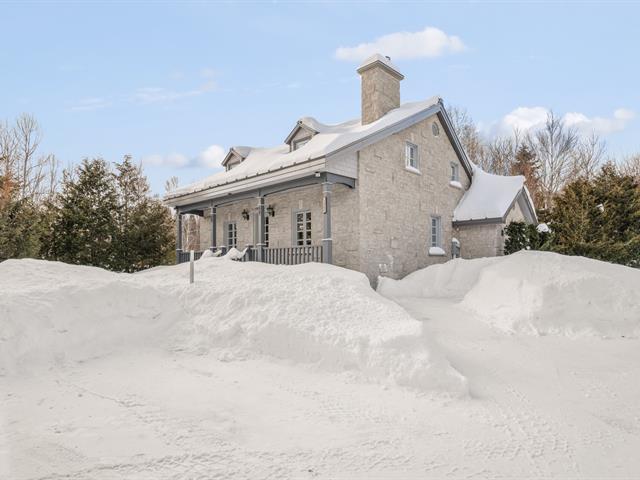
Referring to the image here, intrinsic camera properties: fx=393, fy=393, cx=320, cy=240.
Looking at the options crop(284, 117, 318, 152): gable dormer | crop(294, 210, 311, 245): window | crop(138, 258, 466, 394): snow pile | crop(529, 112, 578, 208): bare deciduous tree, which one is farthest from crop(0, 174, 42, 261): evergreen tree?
crop(529, 112, 578, 208): bare deciduous tree

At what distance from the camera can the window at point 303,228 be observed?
1316 cm

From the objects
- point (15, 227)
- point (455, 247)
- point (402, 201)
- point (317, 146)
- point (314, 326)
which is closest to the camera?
point (314, 326)

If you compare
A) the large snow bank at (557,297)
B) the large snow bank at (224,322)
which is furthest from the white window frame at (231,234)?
the large snow bank at (557,297)

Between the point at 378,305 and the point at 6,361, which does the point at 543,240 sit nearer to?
the point at 378,305

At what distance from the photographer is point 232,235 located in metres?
16.2

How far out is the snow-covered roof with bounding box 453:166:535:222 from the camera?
1458 centimetres

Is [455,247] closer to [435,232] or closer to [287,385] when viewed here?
[435,232]

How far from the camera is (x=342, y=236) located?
11969 mm

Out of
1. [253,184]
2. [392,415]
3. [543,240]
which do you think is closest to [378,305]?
[392,415]

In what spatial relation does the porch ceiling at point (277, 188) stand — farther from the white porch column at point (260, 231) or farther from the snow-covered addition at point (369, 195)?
the white porch column at point (260, 231)

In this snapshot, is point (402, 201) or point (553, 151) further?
point (553, 151)

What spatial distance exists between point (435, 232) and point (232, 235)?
8.07 metres

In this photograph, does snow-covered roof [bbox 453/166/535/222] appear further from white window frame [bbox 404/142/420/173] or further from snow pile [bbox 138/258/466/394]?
snow pile [bbox 138/258/466/394]

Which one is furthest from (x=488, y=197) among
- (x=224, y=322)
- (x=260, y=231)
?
(x=224, y=322)
